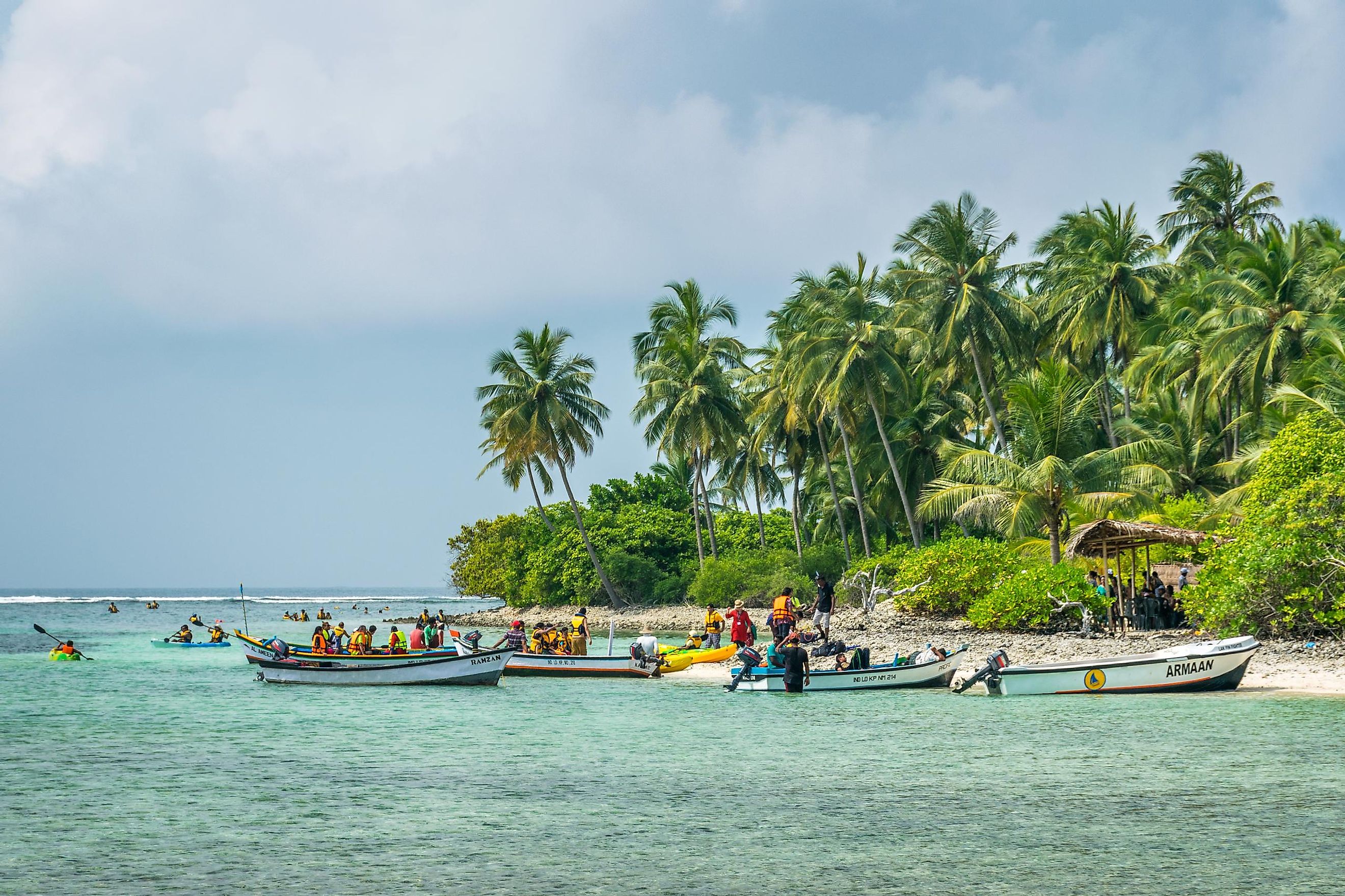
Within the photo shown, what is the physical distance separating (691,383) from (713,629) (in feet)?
67.0

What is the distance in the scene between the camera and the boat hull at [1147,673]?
65.2ft

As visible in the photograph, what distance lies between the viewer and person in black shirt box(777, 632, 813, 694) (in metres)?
22.4

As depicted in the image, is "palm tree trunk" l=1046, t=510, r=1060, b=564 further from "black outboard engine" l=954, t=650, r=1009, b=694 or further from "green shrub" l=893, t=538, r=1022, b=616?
"black outboard engine" l=954, t=650, r=1009, b=694

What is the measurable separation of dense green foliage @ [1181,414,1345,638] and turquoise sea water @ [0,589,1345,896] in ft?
12.5

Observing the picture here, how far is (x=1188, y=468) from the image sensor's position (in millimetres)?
38062

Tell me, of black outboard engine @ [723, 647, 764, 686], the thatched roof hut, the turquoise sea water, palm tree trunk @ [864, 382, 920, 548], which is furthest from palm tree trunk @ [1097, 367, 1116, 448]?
the turquoise sea water

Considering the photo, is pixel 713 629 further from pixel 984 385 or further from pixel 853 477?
pixel 853 477

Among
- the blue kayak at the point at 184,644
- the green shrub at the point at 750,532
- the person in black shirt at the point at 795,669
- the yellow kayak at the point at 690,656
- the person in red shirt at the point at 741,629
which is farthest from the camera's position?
the green shrub at the point at 750,532

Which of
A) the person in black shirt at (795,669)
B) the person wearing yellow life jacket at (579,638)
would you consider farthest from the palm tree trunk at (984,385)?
the person in black shirt at (795,669)

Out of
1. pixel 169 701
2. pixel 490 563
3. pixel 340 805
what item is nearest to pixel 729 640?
pixel 169 701

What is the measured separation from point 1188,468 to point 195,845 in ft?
117

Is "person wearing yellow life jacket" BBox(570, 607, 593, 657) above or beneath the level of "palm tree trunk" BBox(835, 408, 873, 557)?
beneath

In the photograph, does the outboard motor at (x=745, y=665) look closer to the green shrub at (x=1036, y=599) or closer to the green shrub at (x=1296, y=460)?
the green shrub at (x=1036, y=599)

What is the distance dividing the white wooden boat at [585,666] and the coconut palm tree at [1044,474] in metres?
10.3
